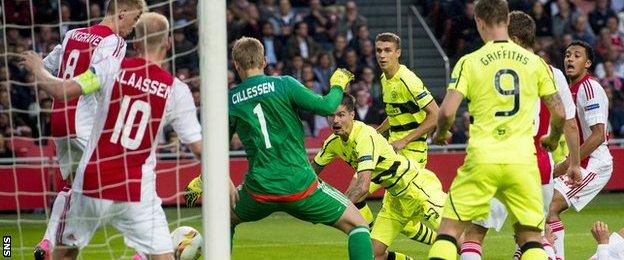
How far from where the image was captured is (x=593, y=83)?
1073 cm

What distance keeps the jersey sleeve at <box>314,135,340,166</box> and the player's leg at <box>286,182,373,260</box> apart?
1509 mm

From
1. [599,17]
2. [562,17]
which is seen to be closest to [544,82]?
[562,17]

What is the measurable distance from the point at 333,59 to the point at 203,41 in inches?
511

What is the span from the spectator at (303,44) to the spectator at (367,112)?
1.50 metres

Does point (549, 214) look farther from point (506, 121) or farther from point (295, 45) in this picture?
point (295, 45)

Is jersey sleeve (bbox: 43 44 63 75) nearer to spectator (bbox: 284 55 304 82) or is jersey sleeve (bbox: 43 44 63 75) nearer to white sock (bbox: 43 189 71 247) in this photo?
white sock (bbox: 43 189 71 247)

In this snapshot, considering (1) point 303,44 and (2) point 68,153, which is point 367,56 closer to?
(1) point 303,44

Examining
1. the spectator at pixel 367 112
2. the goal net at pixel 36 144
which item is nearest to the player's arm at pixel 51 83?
the goal net at pixel 36 144

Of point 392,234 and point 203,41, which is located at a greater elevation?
point 203,41

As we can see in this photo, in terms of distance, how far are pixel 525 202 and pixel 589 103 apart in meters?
2.49

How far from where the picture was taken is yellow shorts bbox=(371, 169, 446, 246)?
35.5ft

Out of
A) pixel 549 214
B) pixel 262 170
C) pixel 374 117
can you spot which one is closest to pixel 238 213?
pixel 262 170

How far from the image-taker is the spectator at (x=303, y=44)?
2073cm

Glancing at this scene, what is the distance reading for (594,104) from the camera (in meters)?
10.6
